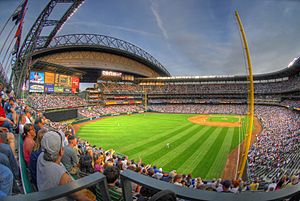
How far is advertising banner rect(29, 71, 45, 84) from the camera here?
46.9m

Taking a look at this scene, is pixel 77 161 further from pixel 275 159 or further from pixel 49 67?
pixel 49 67

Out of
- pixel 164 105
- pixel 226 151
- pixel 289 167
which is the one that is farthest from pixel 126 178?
pixel 164 105

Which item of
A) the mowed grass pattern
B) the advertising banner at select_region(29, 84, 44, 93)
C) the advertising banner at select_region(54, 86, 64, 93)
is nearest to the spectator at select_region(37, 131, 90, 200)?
the mowed grass pattern

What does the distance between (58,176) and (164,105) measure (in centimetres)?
8007

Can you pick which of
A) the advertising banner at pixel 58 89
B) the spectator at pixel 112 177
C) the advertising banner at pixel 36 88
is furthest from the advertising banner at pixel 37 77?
the spectator at pixel 112 177

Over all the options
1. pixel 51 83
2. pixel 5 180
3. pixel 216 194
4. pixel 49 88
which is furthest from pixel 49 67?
pixel 216 194

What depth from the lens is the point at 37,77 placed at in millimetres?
48438

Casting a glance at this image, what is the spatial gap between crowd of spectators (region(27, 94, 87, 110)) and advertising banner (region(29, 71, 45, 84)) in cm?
436

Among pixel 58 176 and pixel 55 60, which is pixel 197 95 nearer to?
pixel 55 60

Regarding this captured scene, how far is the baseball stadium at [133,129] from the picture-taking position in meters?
2.14

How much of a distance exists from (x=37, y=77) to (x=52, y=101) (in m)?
8.83

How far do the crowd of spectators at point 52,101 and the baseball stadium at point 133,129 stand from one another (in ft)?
1.23

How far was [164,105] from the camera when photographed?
81750 millimetres

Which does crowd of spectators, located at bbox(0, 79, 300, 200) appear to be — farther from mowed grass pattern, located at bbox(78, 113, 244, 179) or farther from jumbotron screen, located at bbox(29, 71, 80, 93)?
jumbotron screen, located at bbox(29, 71, 80, 93)
